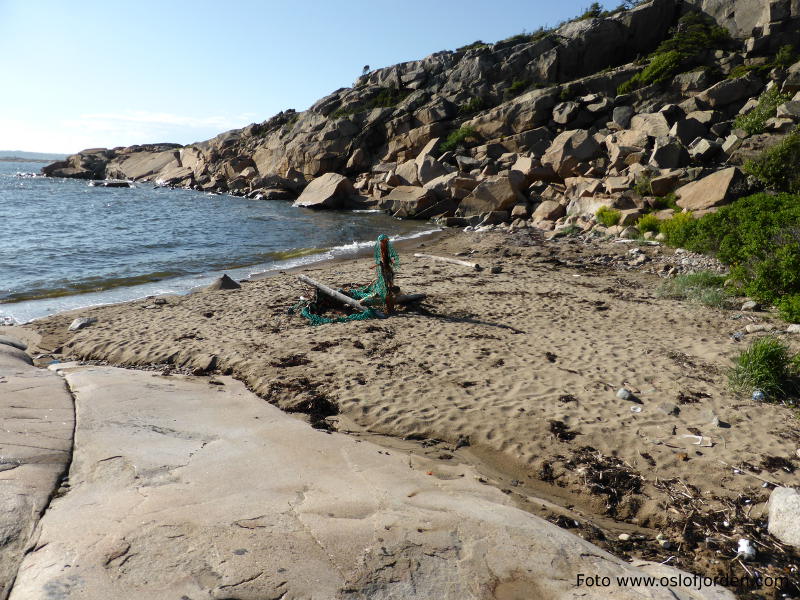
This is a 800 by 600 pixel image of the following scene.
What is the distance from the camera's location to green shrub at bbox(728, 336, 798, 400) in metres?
6.50

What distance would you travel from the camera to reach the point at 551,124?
32594mm

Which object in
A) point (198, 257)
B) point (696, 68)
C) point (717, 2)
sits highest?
point (717, 2)

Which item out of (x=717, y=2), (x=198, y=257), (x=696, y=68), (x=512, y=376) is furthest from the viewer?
(x=717, y=2)

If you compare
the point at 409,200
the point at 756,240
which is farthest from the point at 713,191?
the point at 409,200

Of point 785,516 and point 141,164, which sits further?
point 141,164

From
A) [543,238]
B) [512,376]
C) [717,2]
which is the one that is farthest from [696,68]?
[512,376]

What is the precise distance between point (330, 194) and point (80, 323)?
23200 millimetres

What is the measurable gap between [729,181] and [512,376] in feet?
48.5

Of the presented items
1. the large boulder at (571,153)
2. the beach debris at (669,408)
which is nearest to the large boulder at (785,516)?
Answer: the beach debris at (669,408)

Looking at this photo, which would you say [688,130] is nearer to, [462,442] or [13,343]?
[462,442]

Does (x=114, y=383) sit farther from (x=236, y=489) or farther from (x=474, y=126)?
(x=474, y=126)

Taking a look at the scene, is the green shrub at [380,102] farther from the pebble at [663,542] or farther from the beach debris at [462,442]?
the pebble at [663,542]

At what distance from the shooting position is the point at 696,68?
32.5 metres

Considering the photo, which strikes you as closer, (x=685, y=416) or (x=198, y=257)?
(x=685, y=416)
